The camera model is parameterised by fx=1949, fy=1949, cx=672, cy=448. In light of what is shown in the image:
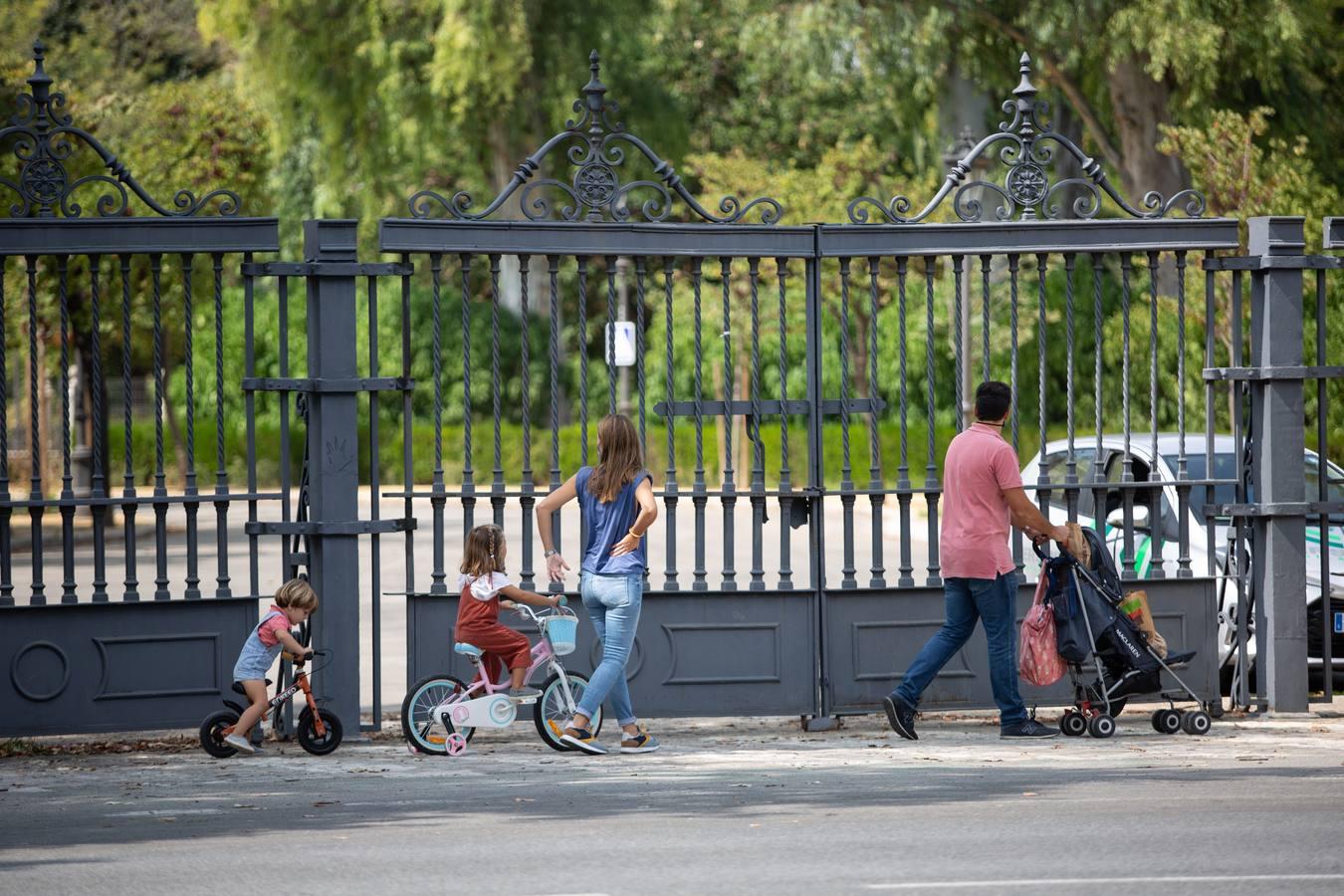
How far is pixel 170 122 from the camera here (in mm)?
31438

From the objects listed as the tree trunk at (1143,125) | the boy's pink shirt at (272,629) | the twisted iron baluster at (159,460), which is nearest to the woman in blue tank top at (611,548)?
the boy's pink shirt at (272,629)

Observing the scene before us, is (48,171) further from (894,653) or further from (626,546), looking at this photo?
(894,653)

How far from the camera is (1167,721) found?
10.4 meters

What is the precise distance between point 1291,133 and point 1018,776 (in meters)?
18.8

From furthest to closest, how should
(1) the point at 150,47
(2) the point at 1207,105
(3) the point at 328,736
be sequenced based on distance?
(1) the point at 150,47 < (2) the point at 1207,105 < (3) the point at 328,736

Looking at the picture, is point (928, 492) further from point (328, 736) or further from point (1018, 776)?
point (328, 736)

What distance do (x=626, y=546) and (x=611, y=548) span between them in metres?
0.10

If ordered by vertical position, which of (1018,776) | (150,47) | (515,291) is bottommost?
(1018,776)

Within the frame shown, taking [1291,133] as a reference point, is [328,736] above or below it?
below

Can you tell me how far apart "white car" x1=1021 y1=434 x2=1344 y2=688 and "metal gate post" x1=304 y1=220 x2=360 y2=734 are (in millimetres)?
3820

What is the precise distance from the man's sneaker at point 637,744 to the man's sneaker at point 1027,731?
6.09ft

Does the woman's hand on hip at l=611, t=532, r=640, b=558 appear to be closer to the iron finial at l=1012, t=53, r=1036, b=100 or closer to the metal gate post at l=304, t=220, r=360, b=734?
the metal gate post at l=304, t=220, r=360, b=734

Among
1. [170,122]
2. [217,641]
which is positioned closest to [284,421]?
[217,641]

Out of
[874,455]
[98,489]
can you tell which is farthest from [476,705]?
[874,455]
